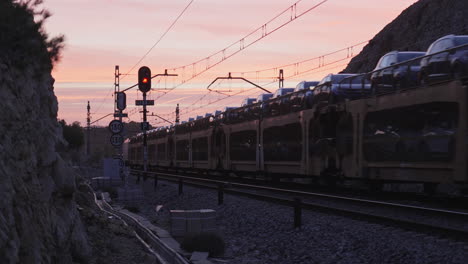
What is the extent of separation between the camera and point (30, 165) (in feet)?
Answer: 26.7

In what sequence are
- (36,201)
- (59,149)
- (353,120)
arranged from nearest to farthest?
1. (36,201)
2. (59,149)
3. (353,120)

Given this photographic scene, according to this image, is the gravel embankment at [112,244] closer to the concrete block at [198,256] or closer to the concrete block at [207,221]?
the concrete block at [198,256]

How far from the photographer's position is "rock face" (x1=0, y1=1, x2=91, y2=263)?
7148 millimetres

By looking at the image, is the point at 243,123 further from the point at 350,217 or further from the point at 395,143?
the point at 350,217

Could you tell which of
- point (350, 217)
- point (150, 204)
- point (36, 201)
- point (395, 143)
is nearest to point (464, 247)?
point (350, 217)

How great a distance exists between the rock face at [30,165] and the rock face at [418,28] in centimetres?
5236

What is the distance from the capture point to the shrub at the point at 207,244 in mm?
12094

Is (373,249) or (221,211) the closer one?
(373,249)

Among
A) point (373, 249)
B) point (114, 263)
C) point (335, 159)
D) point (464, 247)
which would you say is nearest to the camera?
point (464, 247)

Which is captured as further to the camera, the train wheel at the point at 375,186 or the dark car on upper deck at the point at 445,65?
the train wheel at the point at 375,186

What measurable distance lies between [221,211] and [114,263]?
665cm

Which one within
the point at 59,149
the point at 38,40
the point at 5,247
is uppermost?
the point at 38,40

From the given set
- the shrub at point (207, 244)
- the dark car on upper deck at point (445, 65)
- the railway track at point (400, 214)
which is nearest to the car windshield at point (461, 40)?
the dark car on upper deck at point (445, 65)

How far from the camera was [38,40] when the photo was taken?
9.44m
